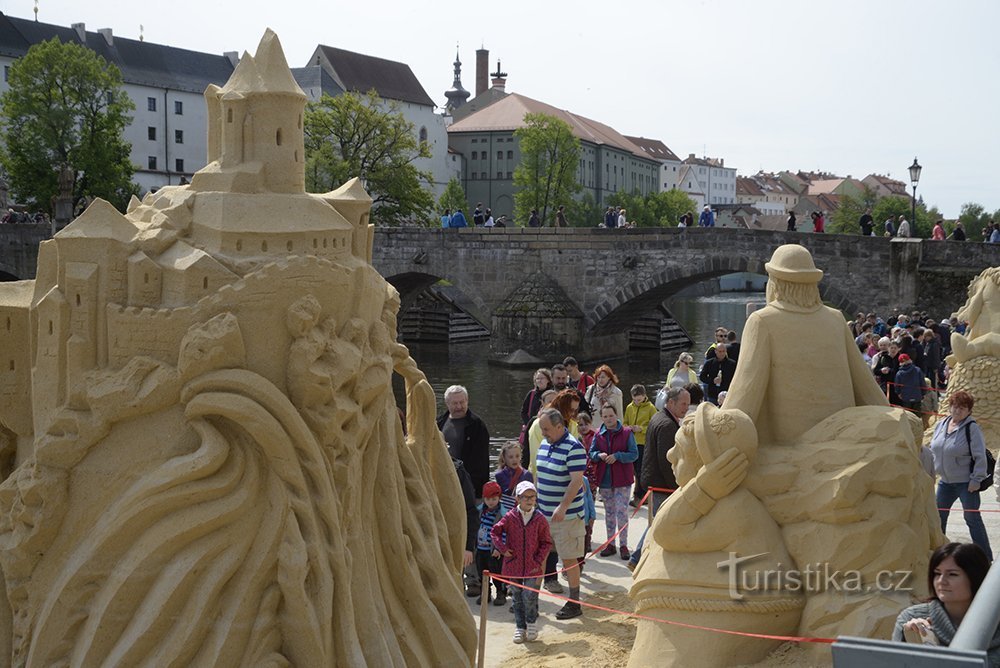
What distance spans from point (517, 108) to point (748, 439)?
6573 centimetres

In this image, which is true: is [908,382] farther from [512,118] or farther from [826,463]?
[512,118]

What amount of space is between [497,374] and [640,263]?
4.77 m

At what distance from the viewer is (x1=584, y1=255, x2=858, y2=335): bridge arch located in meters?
27.2

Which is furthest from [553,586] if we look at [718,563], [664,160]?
[664,160]

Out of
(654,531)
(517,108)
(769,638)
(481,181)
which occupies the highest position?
(517,108)

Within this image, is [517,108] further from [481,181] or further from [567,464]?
[567,464]

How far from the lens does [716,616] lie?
5.75 metres

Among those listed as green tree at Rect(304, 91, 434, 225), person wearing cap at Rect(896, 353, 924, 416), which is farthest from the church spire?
person wearing cap at Rect(896, 353, 924, 416)

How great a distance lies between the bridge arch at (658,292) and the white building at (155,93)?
93.0ft

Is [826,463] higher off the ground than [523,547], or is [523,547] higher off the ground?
[826,463]

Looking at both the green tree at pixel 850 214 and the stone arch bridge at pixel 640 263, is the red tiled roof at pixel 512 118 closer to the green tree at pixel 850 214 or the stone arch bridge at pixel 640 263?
the green tree at pixel 850 214

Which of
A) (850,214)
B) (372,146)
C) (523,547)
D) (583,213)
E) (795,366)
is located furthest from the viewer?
(850,214)

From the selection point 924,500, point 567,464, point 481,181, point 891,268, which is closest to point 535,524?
point 567,464

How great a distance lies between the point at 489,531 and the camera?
768cm
